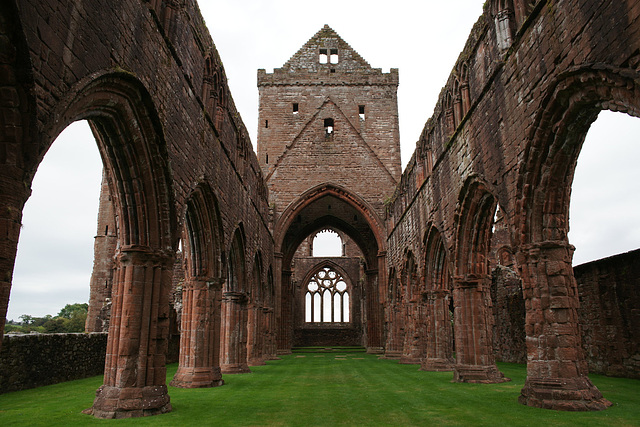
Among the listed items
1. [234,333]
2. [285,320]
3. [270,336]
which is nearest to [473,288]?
[234,333]

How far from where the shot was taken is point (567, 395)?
232 inches

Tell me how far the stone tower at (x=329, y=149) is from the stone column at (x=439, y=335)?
28.0ft

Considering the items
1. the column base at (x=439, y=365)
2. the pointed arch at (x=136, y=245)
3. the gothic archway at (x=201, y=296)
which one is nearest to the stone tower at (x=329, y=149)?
the column base at (x=439, y=365)

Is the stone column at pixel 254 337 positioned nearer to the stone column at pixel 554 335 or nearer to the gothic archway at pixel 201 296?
the gothic archway at pixel 201 296

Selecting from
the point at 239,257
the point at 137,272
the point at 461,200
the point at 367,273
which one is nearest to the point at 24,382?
the point at 137,272

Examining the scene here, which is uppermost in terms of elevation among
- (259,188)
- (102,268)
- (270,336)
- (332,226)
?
(332,226)

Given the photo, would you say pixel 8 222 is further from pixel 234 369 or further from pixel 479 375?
pixel 234 369

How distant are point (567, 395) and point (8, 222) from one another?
249 inches

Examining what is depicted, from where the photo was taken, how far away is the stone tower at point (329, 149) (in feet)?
72.1

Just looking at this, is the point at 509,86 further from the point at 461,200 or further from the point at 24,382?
the point at 24,382

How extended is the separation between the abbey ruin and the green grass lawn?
48 centimetres

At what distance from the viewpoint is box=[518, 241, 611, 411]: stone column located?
5941mm

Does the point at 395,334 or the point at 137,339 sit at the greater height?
the point at 137,339

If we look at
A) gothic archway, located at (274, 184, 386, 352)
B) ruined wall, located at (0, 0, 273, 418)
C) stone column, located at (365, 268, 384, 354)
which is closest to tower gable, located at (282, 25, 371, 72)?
gothic archway, located at (274, 184, 386, 352)
